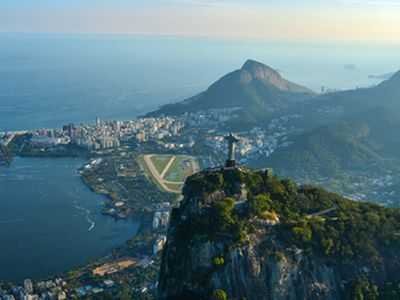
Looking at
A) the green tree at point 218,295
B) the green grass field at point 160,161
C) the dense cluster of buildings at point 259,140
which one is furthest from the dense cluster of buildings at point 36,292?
the dense cluster of buildings at point 259,140

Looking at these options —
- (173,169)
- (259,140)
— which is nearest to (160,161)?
(173,169)

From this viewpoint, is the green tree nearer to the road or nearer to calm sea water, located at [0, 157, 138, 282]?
calm sea water, located at [0, 157, 138, 282]

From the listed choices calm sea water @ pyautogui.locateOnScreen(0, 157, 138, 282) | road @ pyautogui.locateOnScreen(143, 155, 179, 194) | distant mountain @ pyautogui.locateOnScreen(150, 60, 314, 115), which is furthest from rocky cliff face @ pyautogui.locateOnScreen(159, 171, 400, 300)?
distant mountain @ pyautogui.locateOnScreen(150, 60, 314, 115)

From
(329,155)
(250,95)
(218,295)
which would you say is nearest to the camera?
(218,295)

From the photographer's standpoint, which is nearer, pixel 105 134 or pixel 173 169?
pixel 173 169

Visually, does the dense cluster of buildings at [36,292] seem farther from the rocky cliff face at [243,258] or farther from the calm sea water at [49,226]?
the rocky cliff face at [243,258]

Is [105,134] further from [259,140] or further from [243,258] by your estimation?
[243,258]
